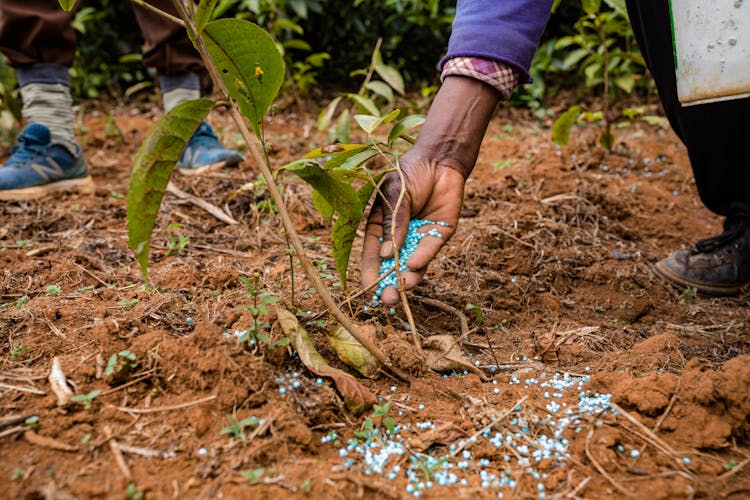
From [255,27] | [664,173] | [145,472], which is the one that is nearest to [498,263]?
[255,27]

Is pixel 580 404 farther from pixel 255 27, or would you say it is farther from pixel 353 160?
pixel 255 27

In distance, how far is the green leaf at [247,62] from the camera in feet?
3.53

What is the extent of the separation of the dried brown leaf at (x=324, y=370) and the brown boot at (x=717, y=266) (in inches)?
Answer: 56.6

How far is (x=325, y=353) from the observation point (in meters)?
1.31

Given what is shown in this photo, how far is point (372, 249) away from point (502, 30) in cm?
72

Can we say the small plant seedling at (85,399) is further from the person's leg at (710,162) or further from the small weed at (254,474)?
the person's leg at (710,162)

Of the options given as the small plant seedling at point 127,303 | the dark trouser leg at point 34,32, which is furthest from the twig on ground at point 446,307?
the dark trouser leg at point 34,32

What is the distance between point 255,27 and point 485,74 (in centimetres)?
75

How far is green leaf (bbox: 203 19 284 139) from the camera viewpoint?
1075 millimetres

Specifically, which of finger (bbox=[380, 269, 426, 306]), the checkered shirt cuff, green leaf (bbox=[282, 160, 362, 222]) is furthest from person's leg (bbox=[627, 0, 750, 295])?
green leaf (bbox=[282, 160, 362, 222])

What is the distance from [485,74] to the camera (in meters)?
1.59

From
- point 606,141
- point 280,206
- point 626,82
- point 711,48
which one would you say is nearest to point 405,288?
point 280,206

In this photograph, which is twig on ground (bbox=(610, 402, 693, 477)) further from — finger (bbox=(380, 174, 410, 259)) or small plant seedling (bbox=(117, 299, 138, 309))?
small plant seedling (bbox=(117, 299, 138, 309))

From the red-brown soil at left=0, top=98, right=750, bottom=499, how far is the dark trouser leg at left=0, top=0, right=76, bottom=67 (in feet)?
2.19
